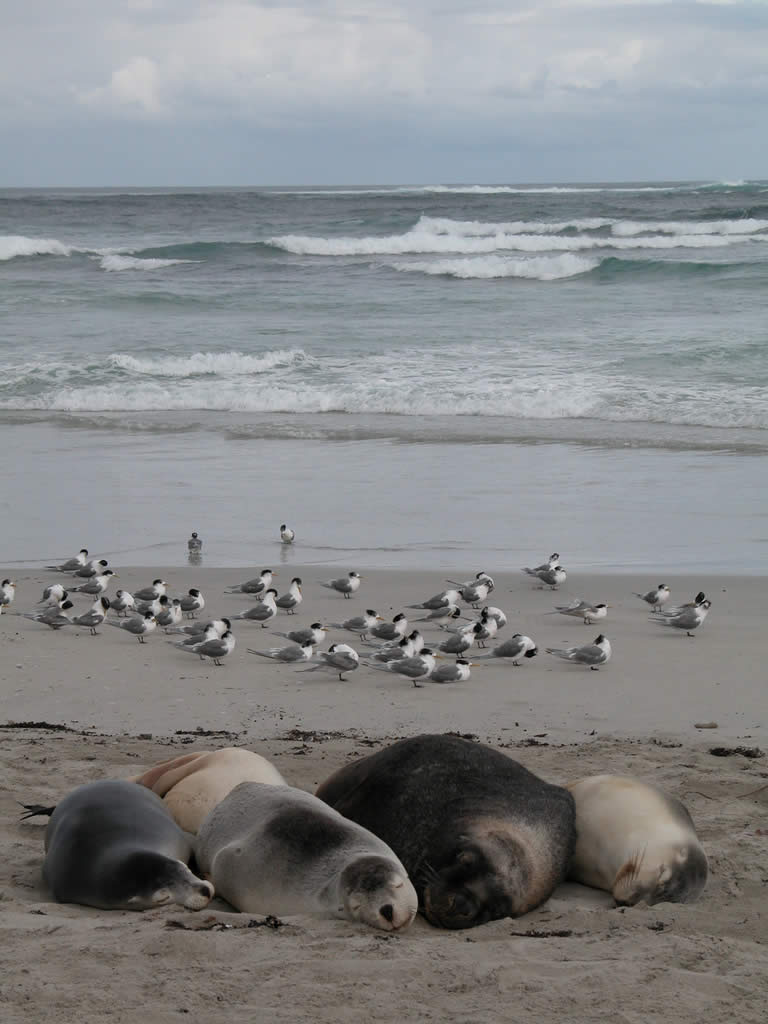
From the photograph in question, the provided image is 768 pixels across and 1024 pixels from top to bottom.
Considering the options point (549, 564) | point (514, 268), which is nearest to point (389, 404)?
point (549, 564)

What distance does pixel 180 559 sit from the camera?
40.0 ft

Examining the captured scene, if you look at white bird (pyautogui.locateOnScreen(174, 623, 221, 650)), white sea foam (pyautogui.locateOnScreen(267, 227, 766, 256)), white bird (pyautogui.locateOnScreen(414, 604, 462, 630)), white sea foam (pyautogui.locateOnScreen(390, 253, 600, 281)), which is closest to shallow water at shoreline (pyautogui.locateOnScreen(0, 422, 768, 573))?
white bird (pyautogui.locateOnScreen(414, 604, 462, 630))

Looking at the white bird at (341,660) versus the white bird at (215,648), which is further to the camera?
the white bird at (215,648)

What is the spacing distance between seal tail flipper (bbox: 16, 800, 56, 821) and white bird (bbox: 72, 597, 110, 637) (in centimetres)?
440

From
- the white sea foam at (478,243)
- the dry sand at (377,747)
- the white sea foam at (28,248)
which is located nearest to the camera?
the dry sand at (377,747)

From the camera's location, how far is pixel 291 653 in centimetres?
928

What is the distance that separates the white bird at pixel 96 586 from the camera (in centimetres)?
1098

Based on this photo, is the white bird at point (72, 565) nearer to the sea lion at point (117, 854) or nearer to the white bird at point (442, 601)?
the white bird at point (442, 601)

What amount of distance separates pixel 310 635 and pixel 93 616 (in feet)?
5.85

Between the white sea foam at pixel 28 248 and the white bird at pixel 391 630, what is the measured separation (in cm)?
3890

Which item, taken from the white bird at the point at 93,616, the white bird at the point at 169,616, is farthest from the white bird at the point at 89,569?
the white bird at the point at 169,616

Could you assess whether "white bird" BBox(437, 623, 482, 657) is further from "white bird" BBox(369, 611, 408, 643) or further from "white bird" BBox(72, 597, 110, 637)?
"white bird" BBox(72, 597, 110, 637)

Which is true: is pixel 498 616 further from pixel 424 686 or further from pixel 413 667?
pixel 424 686

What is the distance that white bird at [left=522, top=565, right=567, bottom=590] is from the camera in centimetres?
1096
